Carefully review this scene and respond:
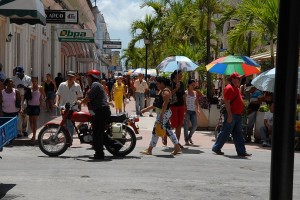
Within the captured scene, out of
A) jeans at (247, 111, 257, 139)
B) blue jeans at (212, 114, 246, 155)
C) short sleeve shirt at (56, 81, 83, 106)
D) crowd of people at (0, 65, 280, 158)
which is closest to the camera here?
crowd of people at (0, 65, 280, 158)

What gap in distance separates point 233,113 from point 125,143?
235 cm

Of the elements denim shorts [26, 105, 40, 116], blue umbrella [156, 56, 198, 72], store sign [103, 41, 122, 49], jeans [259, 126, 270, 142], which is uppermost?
store sign [103, 41, 122, 49]

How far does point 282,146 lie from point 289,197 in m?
0.28

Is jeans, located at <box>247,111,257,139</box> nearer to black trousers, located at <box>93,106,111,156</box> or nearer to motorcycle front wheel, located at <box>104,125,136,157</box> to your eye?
motorcycle front wheel, located at <box>104,125,136,157</box>

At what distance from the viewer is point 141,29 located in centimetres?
3900

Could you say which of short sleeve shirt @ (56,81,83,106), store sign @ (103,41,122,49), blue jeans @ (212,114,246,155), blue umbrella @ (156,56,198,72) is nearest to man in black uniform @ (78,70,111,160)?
short sleeve shirt @ (56,81,83,106)

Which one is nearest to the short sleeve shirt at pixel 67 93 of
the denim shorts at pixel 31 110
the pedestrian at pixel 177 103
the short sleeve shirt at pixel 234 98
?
the denim shorts at pixel 31 110

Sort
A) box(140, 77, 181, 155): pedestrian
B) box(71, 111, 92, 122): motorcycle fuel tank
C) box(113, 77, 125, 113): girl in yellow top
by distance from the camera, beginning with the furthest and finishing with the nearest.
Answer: box(113, 77, 125, 113): girl in yellow top, box(140, 77, 181, 155): pedestrian, box(71, 111, 92, 122): motorcycle fuel tank

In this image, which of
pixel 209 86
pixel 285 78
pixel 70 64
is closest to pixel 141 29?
pixel 70 64

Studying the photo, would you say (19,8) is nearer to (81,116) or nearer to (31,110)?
(31,110)

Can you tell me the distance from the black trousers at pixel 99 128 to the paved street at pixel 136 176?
1.10 ft

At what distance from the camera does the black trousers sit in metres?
10.8

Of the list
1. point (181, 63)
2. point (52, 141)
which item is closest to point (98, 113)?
point (52, 141)

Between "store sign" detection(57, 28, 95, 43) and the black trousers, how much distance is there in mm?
17701
